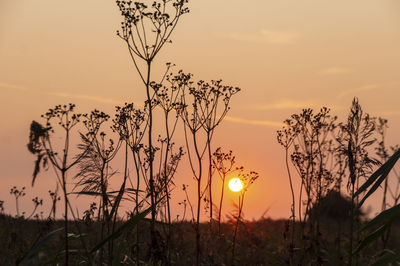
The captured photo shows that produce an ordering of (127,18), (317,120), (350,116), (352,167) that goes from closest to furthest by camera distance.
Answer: (352,167) < (350,116) < (127,18) < (317,120)

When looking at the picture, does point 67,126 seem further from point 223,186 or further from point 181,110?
point 223,186

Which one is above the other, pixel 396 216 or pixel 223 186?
pixel 223 186

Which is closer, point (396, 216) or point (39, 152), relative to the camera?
point (396, 216)

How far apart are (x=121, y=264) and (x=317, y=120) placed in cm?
426

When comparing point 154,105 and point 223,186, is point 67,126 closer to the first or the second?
point 154,105

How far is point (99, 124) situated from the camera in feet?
23.4

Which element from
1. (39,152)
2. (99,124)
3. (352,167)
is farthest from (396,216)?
(99,124)

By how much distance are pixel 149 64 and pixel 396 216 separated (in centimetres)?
360

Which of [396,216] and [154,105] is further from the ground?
[154,105]

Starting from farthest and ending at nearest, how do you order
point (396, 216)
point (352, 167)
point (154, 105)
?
point (154, 105), point (352, 167), point (396, 216)

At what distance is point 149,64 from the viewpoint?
22.9 feet

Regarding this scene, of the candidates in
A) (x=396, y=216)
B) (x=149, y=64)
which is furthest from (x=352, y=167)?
(x=149, y=64)

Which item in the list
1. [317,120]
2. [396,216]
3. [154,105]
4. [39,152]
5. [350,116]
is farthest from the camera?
[317,120]

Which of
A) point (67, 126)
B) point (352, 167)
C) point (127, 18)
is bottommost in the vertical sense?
point (352, 167)
